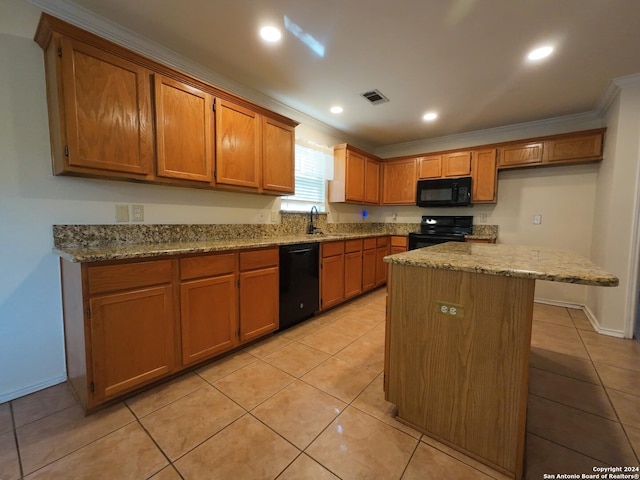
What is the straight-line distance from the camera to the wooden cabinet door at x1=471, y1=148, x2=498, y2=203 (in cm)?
388

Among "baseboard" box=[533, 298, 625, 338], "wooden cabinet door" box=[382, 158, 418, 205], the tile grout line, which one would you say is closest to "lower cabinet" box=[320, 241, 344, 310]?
"wooden cabinet door" box=[382, 158, 418, 205]

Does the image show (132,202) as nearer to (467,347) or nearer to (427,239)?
(467,347)

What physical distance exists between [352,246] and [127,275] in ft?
8.51

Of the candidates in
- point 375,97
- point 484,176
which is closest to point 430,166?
point 484,176

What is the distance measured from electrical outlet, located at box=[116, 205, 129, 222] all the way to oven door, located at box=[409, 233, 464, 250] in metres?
3.75

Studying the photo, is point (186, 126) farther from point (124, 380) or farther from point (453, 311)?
point (453, 311)

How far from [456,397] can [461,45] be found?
252 centimetres

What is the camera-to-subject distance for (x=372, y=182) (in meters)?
4.69

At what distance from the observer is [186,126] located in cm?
213

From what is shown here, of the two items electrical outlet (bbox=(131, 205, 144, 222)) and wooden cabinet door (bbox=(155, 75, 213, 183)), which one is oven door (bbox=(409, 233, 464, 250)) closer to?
wooden cabinet door (bbox=(155, 75, 213, 183))

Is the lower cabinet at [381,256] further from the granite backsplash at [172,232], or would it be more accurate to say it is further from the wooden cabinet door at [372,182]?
the granite backsplash at [172,232]

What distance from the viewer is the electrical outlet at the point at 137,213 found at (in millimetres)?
2125

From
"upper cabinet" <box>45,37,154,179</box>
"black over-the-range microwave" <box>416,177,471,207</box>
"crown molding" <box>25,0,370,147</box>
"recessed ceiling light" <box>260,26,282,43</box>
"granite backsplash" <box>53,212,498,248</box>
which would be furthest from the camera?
"black over-the-range microwave" <box>416,177,471,207</box>

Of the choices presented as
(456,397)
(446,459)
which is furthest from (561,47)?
(446,459)
